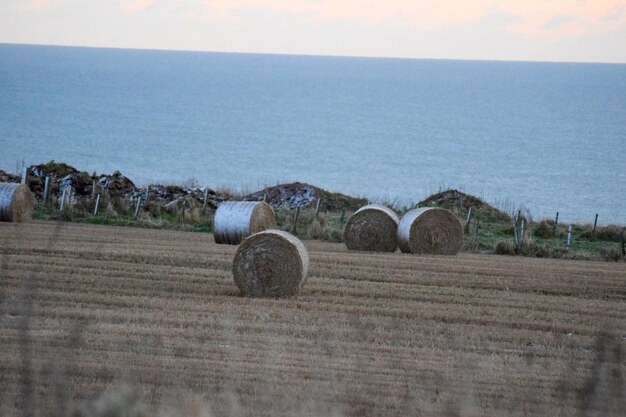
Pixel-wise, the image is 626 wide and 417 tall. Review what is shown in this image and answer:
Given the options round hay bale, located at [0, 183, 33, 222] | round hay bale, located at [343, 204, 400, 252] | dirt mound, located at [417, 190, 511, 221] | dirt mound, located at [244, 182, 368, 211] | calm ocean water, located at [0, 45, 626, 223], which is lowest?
round hay bale, located at [0, 183, 33, 222]

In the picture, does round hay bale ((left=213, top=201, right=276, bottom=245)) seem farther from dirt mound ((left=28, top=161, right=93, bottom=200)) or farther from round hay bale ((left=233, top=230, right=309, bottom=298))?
dirt mound ((left=28, top=161, right=93, bottom=200))

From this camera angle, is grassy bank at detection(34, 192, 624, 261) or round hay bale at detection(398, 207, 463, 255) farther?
grassy bank at detection(34, 192, 624, 261)

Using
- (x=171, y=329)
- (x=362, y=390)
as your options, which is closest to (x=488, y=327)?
(x=171, y=329)

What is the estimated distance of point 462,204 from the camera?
37.5 meters

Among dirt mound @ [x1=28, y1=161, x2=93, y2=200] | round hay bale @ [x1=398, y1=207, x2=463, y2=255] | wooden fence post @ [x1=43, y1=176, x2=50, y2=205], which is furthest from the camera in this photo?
dirt mound @ [x1=28, y1=161, x2=93, y2=200]

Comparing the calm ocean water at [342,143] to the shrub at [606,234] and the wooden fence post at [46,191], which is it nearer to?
the shrub at [606,234]

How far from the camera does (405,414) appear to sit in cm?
923

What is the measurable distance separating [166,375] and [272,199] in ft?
89.8

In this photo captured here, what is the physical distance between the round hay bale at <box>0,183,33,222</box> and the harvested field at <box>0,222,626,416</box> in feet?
8.98

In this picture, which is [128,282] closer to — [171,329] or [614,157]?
[171,329]

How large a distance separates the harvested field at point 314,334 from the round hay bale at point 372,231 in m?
1.03

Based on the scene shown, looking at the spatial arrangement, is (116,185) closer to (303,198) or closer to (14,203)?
(303,198)

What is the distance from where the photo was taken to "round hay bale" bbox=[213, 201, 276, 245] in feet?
80.8

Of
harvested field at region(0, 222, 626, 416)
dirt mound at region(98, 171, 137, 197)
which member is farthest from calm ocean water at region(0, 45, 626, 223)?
harvested field at region(0, 222, 626, 416)
